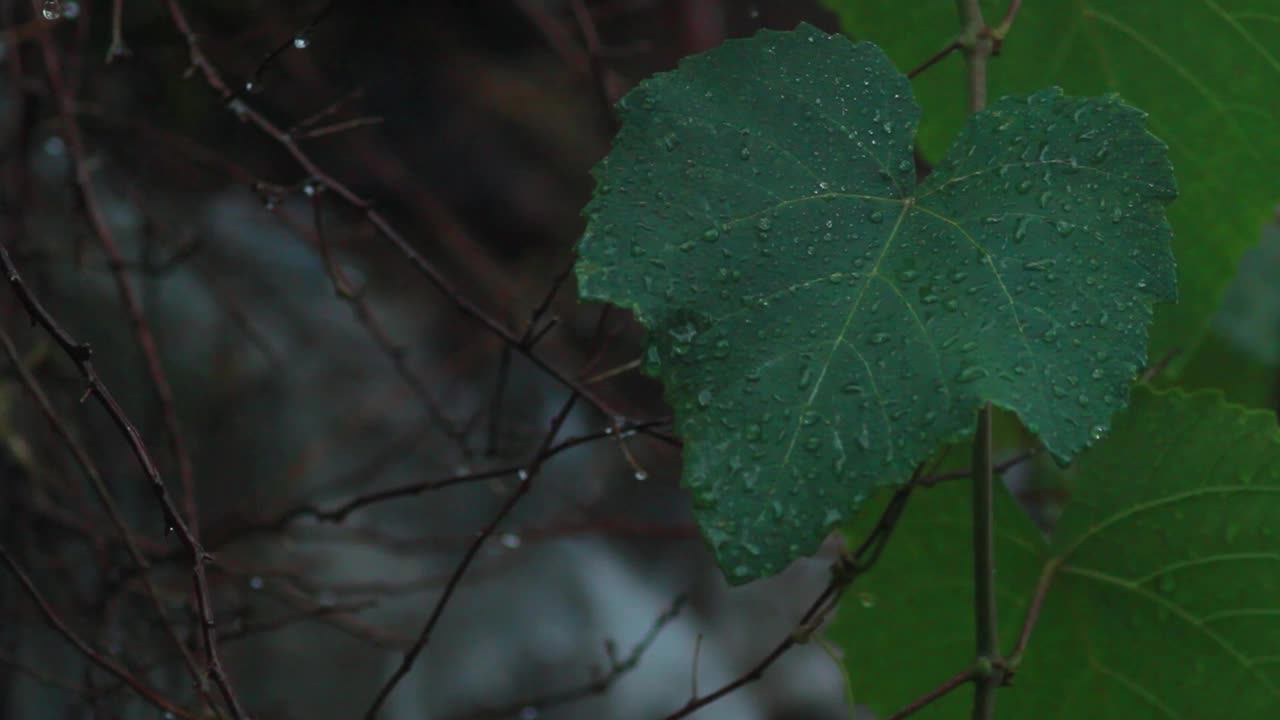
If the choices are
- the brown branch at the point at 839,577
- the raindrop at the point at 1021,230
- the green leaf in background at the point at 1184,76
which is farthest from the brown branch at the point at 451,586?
the green leaf in background at the point at 1184,76

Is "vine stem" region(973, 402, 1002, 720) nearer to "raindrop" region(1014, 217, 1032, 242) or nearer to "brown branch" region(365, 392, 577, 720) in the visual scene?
"raindrop" region(1014, 217, 1032, 242)

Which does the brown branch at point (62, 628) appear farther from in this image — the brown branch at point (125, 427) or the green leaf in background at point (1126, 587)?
the green leaf in background at point (1126, 587)

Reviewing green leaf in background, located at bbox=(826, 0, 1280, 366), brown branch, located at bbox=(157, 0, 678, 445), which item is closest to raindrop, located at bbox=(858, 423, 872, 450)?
brown branch, located at bbox=(157, 0, 678, 445)

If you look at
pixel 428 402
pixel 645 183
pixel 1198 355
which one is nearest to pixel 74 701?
pixel 428 402

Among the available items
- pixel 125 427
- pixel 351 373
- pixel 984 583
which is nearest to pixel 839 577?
pixel 984 583

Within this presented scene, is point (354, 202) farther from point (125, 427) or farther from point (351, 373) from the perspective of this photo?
point (351, 373)

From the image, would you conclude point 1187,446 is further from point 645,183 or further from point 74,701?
point 74,701
